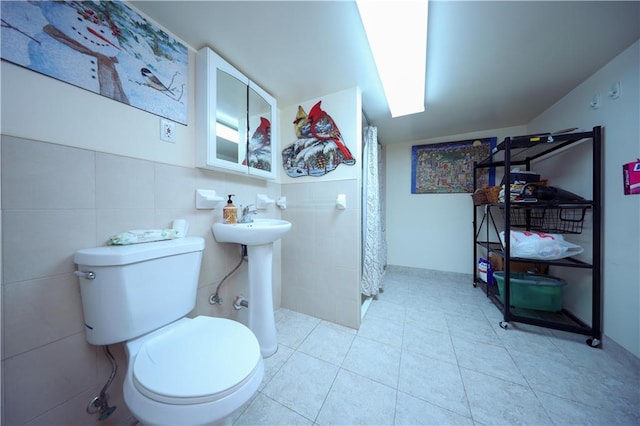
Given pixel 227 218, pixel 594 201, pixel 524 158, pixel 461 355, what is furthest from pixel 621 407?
pixel 227 218

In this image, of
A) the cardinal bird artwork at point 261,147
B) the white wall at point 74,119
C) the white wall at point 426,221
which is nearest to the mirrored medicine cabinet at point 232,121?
the cardinal bird artwork at point 261,147

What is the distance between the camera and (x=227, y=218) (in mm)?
1208

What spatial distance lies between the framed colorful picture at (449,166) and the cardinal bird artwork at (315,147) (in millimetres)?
1572

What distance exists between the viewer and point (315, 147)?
1581 millimetres

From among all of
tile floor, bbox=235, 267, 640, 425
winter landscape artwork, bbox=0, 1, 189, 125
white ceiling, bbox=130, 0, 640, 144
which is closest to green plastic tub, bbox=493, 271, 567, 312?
tile floor, bbox=235, 267, 640, 425

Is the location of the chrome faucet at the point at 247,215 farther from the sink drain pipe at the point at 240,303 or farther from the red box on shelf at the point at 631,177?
the red box on shelf at the point at 631,177

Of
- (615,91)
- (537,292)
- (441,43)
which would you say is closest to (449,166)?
(615,91)

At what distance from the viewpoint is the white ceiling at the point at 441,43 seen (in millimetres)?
912

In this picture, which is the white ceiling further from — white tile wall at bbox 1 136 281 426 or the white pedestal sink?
the white pedestal sink

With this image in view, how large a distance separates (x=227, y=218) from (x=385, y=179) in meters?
2.27

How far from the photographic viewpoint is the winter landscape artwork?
0.64 metres

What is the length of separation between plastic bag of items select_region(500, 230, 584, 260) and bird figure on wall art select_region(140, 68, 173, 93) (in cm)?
252

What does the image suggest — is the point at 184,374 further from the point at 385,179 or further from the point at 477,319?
the point at 385,179

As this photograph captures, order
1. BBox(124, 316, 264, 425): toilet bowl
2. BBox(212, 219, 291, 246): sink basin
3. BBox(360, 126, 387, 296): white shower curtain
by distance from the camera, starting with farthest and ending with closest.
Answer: BBox(360, 126, 387, 296): white shower curtain
BBox(212, 219, 291, 246): sink basin
BBox(124, 316, 264, 425): toilet bowl
